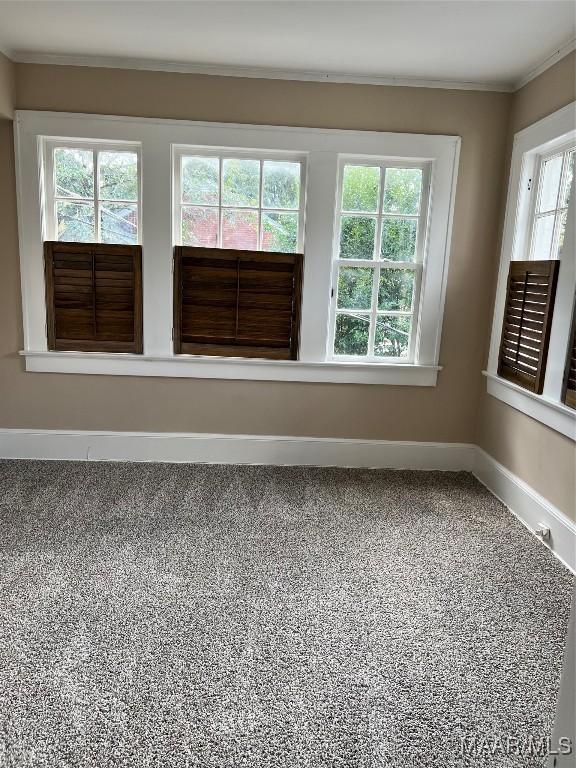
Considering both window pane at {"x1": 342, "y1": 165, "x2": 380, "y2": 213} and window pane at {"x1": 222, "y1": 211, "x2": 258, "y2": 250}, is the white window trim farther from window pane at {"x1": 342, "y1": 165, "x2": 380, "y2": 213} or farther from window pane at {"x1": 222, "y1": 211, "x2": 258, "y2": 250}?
window pane at {"x1": 222, "y1": 211, "x2": 258, "y2": 250}

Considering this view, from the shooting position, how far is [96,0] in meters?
2.57

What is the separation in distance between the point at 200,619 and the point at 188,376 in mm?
1885

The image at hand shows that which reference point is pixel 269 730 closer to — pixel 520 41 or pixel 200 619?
pixel 200 619

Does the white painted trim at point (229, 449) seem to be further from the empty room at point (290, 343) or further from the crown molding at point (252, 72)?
the crown molding at point (252, 72)

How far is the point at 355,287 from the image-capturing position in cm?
369

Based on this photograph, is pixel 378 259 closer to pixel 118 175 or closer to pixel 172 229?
pixel 172 229

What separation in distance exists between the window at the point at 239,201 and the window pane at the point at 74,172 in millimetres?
574

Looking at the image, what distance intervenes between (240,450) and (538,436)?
6.34 ft

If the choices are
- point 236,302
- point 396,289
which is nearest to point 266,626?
point 236,302

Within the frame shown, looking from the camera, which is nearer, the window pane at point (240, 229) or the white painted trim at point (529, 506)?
the white painted trim at point (529, 506)

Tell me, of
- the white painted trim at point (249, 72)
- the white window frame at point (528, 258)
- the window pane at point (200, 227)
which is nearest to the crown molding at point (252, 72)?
the white painted trim at point (249, 72)

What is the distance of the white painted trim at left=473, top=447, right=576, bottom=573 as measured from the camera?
2.70m

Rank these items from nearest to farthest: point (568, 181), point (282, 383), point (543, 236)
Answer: point (568, 181)
point (543, 236)
point (282, 383)

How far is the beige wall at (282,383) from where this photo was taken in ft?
11.1
